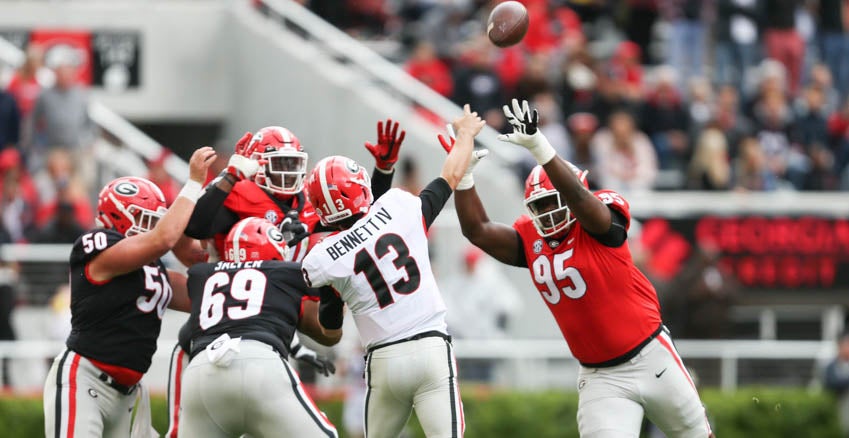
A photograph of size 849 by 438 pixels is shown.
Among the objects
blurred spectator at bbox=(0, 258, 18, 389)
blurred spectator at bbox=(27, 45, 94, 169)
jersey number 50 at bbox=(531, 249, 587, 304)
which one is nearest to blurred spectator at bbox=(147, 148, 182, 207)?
blurred spectator at bbox=(27, 45, 94, 169)

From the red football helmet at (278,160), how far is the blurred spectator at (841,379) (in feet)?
24.5

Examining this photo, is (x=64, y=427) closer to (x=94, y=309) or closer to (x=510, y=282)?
(x=94, y=309)

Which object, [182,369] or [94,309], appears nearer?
[94,309]

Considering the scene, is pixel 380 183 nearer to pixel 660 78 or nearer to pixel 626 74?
pixel 660 78

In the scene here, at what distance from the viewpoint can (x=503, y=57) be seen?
18703mm

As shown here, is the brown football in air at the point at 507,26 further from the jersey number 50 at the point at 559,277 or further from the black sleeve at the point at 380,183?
the jersey number 50 at the point at 559,277

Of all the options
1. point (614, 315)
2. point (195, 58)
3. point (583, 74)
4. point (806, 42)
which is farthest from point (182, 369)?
point (806, 42)

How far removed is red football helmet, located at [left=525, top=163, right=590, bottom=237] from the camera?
8.88 m

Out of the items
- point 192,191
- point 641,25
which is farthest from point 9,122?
point 192,191

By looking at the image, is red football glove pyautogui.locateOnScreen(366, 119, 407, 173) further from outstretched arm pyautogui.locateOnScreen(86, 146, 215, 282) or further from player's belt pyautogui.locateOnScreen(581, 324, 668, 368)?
player's belt pyautogui.locateOnScreen(581, 324, 668, 368)

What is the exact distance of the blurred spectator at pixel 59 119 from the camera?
16.8 meters

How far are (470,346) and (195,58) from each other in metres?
7.50

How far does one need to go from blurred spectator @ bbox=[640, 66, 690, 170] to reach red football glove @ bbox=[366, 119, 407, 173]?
9072 mm

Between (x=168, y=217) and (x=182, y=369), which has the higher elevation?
(x=168, y=217)
